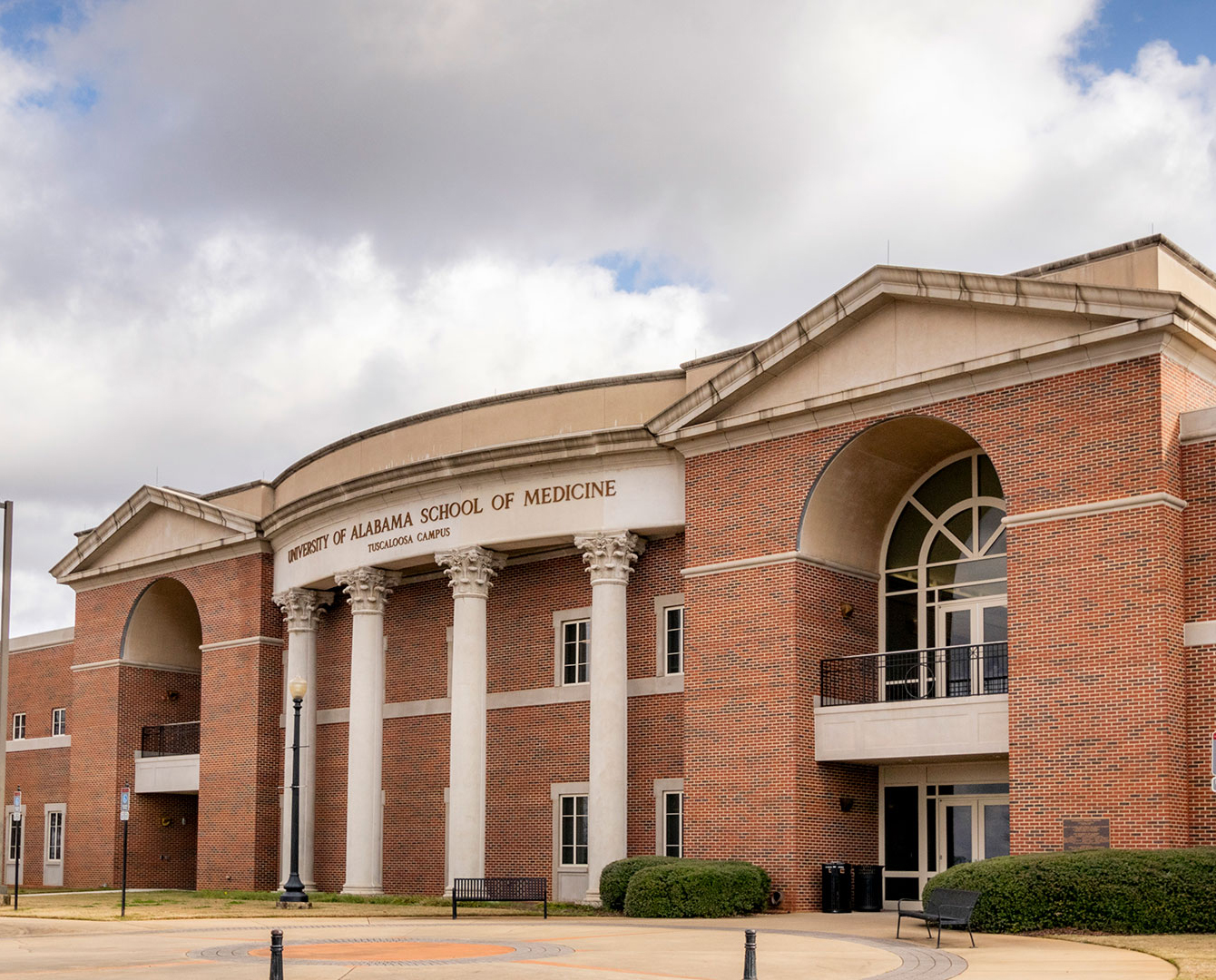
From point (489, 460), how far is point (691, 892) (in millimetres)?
10478

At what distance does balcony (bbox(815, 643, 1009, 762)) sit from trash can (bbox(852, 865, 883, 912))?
2003 millimetres

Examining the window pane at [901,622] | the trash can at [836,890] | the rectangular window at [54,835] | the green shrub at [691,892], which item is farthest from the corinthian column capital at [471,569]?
the rectangular window at [54,835]

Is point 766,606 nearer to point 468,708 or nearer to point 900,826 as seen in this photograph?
point 900,826

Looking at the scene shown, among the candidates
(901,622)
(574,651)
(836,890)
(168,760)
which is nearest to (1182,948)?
(836,890)

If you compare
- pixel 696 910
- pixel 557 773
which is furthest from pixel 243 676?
pixel 696 910

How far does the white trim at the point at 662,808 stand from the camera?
→ 3061 centimetres

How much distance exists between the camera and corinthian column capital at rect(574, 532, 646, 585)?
1205 inches

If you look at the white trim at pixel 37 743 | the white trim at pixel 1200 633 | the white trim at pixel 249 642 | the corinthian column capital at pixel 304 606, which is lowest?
the white trim at pixel 37 743

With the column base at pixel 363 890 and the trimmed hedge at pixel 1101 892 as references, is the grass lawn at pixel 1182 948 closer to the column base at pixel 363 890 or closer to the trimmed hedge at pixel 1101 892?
the trimmed hedge at pixel 1101 892

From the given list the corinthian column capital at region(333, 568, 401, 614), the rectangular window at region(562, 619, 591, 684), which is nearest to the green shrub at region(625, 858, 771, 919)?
the rectangular window at region(562, 619, 591, 684)

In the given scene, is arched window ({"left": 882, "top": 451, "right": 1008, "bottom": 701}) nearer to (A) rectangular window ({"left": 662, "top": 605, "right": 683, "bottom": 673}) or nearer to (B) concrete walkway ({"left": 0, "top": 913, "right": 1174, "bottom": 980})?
(A) rectangular window ({"left": 662, "top": 605, "right": 683, "bottom": 673})

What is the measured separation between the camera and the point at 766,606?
1099 inches

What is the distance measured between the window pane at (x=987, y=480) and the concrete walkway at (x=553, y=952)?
7944 mm

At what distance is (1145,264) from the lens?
24.8m
